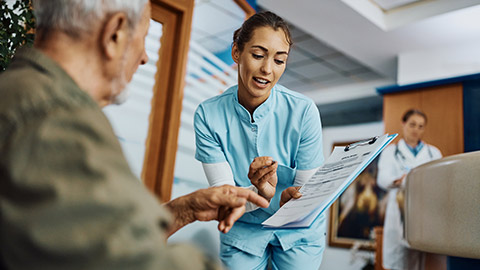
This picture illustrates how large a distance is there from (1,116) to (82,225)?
180mm

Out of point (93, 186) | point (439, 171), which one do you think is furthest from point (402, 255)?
point (93, 186)

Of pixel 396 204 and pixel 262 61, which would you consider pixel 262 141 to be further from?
pixel 396 204

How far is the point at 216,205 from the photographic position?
980mm

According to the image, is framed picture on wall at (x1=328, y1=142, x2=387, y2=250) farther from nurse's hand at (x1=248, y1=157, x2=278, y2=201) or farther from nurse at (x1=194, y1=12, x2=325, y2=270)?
nurse's hand at (x1=248, y1=157, x2=278, y2=201)

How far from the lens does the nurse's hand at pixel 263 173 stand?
1264mm

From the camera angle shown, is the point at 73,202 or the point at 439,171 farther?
the point at 439,171

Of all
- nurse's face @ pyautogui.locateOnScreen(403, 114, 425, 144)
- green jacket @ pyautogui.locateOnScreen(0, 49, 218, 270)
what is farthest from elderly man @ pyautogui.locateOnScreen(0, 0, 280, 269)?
nurse's face @ pyautogui.locateOnScreen(403, 114, 425, 144)

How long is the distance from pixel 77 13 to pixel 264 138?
1.03 meters

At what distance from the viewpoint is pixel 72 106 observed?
526 mm

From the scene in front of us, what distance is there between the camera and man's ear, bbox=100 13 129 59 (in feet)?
2.16

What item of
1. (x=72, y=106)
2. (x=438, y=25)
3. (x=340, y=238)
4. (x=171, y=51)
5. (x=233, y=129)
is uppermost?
(x=438, y=25)

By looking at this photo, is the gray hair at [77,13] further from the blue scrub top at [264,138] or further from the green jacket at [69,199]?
the blue scrub top at [264,138]

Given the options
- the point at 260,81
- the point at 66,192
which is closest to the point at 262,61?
the point at 260,81

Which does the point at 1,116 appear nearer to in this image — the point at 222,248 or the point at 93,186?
the point at 93,186
